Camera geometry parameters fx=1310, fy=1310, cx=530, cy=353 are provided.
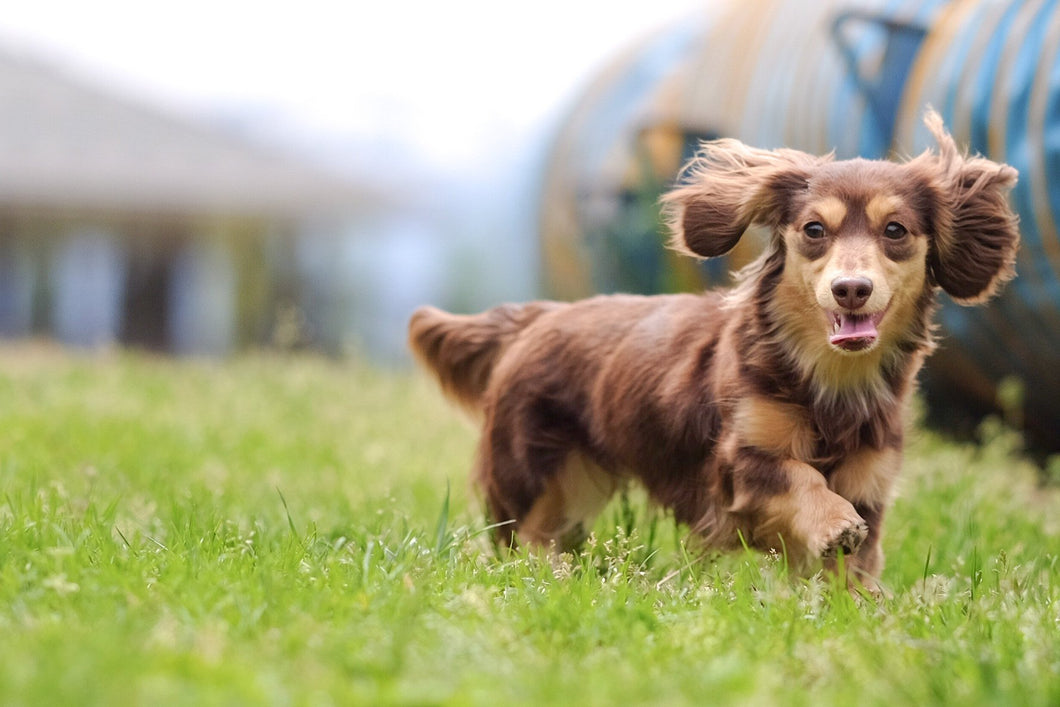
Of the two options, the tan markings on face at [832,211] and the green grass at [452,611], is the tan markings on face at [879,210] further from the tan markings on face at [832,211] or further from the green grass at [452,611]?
the green grass at [452,611]

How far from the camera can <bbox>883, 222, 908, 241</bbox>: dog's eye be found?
3477mm

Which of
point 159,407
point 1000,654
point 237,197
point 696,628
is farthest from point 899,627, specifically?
point 237,197

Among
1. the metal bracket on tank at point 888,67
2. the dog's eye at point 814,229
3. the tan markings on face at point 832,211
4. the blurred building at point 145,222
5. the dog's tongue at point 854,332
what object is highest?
the metal bracket on tank at point 888,67

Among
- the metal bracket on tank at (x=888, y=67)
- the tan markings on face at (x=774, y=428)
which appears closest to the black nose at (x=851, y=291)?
the tan markings on face at (x=774, y=428)

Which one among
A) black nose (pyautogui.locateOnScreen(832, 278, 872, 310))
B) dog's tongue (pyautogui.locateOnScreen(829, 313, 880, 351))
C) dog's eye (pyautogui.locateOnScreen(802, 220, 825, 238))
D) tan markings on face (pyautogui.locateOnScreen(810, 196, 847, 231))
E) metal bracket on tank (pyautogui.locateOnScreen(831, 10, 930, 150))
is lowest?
dog's tongue (pyautogui.locateOnScreen(829, 313, 880, 351))

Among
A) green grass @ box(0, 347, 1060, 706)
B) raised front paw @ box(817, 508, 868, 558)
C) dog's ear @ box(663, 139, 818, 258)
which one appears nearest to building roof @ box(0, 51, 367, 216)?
green grass @ box(0, 347, 1060, 706)

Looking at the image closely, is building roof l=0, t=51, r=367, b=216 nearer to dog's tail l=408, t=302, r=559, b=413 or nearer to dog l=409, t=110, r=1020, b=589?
dog's tail l=408, t=302, r=559, b=413

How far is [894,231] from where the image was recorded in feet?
11.4

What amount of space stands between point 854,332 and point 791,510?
49cm

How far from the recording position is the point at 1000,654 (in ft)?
8.68

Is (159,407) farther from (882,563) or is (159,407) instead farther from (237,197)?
(237,197)

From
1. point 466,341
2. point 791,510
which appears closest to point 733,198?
point 791,510

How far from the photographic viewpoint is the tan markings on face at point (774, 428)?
3551 millimetres

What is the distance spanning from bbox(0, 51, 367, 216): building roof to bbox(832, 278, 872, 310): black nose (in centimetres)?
1729
